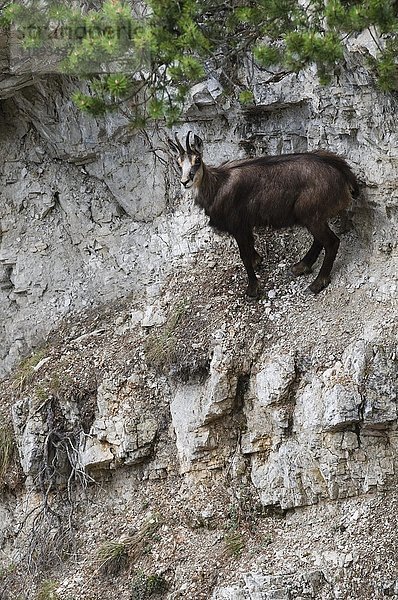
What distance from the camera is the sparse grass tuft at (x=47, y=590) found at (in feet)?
27.8

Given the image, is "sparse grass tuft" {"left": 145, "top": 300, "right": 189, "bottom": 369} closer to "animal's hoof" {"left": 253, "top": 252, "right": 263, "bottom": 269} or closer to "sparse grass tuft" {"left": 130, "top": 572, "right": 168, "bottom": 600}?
"animal's hoof" {"left": 253, "top": 252, "right": 263, "bottom": 269}

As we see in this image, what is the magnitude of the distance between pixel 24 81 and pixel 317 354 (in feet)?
13.1

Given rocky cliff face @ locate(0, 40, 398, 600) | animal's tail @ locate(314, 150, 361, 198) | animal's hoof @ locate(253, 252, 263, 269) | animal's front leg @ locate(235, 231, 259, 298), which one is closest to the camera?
rocky cliff face @ locate(0, 40, 398, 600)

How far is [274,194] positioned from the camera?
338 inches

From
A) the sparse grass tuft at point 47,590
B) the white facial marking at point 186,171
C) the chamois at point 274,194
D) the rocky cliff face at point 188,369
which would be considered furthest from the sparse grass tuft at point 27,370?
the white facial marking at point 186,171

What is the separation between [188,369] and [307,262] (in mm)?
1449

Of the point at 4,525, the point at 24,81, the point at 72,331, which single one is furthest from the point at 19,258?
the point at 4,525

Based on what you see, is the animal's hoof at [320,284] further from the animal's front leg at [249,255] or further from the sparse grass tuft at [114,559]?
the sparse grass tuft at [114,559]

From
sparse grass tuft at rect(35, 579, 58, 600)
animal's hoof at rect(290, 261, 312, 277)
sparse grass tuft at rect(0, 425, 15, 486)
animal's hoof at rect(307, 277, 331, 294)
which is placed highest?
animal's hoof at rect(290, 261, 312, 277)

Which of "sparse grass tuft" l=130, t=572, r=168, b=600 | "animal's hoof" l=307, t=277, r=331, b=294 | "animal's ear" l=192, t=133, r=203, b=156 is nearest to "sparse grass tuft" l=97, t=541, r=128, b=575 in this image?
"sparse grass tuft" l=130, t=572, r=168, b=600

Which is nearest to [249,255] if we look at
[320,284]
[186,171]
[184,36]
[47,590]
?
[320,284]

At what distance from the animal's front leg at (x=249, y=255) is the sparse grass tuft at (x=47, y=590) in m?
3.05

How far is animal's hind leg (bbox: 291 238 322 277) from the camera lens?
8.89 m

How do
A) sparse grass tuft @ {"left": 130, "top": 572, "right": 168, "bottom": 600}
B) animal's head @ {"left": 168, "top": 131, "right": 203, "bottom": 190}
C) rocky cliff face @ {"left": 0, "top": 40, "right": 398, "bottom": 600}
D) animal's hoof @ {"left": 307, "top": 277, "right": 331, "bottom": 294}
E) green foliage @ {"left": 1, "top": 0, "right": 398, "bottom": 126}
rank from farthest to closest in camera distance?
animal's hoof @ {"left": 307, "top": 277, "right": 331, "bottom": 294} → animal's head @ {"left": 168, "top": 131, "right": 203, "bottom": 190} → sparse grass tuft @ {"left": 130, "top": 572, "right": 168, "bottom": 600} → rocky cliff face @ {"left": 0, "top": 40, "right": 398, "bottom": 600} → green foliage @ {"left": 1, "top": 0, "right": 398, "bottom": 126}
